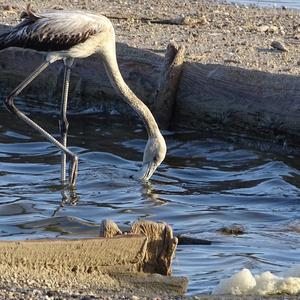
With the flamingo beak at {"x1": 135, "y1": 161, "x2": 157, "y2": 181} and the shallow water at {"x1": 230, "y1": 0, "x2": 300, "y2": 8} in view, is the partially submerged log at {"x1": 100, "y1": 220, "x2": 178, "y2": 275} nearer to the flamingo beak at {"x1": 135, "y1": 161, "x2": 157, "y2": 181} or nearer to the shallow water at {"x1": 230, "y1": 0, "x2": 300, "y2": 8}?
the flamingo beak at {"x1": 135, "y1": 161, "x2": 157, "y2": 181}

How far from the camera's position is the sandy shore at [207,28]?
12.9m

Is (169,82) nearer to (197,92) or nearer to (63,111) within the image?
(197,92)

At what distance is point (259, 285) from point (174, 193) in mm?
4089

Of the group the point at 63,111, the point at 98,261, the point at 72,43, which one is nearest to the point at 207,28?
the point at 63,111

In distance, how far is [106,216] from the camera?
9156 mm

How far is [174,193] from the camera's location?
10.2m

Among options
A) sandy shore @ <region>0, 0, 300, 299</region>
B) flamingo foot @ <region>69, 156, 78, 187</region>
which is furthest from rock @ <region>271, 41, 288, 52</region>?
flamingo foot @ <region>69, 156, 78, 187</region>

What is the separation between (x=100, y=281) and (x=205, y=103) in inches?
231

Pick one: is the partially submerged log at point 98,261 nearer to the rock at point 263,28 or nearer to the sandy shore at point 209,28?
the sandy shore at point 209,28

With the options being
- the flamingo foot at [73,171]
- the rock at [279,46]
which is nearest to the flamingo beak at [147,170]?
the flamingo foot at [73,171]

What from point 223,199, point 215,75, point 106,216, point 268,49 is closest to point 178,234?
point 106,216

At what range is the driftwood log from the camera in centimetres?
1092

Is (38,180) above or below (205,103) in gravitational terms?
below

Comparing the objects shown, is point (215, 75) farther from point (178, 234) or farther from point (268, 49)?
point (178, 234)
